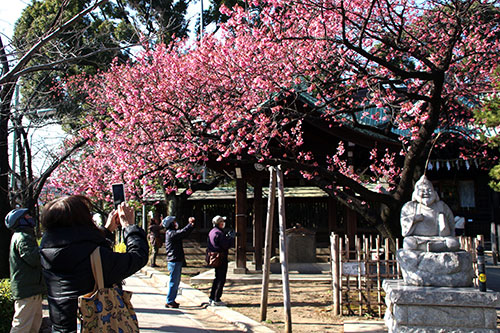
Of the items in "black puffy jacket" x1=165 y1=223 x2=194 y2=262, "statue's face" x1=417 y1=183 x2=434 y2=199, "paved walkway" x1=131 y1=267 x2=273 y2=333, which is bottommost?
"paved walkway" x1=131 y1=267 x2=273 y2=333

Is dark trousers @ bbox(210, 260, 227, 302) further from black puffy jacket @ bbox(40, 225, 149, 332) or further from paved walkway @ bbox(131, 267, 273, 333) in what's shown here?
black puffy jacket @ bbox(40, 225, 149, 332)

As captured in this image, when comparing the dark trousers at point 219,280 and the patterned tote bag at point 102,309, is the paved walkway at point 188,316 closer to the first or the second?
the dark trousers at point 219,280

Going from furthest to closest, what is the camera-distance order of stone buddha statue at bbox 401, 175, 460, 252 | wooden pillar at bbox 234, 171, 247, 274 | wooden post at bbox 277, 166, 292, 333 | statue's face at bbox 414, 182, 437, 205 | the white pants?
wooden pillar at bbox 234, 171, 247, 274 < wooden post at bbox 277, 166, 292, 333 < statue's face at bbox 414, 182, 437, 205 < stone buddha statue at bbox 401, 175, 460, 252 < the white pants

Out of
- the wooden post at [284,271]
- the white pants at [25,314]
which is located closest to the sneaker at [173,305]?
the wooden post at [284,271]

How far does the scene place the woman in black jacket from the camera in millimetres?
3004

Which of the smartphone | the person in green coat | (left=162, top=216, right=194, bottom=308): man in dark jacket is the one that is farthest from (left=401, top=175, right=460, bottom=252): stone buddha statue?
the person in green coat

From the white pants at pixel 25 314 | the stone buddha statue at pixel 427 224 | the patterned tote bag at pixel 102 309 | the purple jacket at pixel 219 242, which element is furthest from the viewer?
the purple jacket at pixel 219 242

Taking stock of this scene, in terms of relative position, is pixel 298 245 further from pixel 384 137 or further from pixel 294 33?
pixel 294 33

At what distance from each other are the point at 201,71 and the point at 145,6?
547 inches

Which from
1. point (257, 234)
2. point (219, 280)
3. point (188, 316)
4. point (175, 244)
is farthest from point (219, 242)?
point (257, 234)

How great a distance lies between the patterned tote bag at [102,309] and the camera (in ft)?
9.45

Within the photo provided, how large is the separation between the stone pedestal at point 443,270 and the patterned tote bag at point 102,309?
154 inches

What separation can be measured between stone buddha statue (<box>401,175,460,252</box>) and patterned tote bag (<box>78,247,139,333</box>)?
156 inches

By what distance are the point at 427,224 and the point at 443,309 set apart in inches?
42.4
